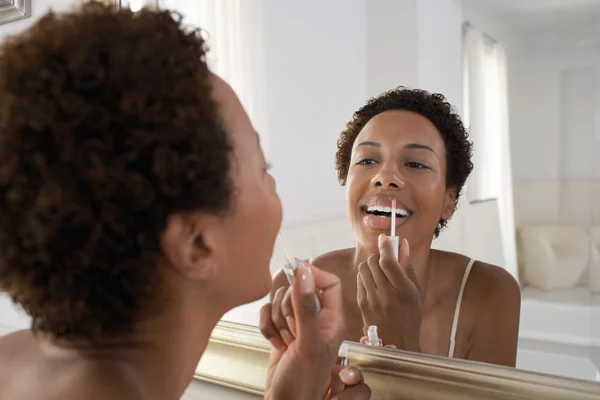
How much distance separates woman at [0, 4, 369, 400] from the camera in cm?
33

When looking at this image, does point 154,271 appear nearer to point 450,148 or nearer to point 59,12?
point 59,12

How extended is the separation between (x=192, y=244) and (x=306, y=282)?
0.15 meters

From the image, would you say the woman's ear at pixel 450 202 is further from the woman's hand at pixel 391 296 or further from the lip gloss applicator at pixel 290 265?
the lip gloss applicator at pixel 290 265

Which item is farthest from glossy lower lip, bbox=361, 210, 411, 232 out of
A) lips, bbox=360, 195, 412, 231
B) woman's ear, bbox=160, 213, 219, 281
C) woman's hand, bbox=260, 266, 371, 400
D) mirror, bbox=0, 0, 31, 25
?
mirror, bbox=0, 0, 31, 25

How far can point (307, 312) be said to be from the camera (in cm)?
51

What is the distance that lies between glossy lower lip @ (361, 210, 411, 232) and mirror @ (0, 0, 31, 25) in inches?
34.5

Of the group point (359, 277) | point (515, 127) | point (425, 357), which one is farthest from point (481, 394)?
point (515, 127)

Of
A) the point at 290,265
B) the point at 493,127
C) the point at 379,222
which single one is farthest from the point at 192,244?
the point at 493,127

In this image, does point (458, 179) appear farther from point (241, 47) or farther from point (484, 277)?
point (241, 47)

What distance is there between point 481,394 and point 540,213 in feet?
0.71

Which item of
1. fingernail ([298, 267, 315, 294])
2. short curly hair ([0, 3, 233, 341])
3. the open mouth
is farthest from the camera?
the open mouth

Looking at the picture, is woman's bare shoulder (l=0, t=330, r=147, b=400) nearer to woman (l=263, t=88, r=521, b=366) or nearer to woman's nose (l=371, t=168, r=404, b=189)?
woman (l=263, t=88, r=521, b=366)

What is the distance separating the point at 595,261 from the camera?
55 cm

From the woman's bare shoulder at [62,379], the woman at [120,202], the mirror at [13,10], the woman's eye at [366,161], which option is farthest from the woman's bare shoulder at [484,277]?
the mirror at [13,10]
